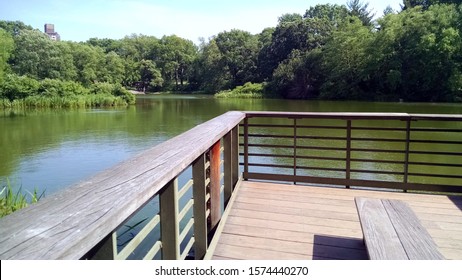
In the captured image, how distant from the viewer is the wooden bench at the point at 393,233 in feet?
4.61

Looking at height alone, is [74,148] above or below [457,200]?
below

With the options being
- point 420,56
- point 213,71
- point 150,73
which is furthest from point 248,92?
point 150,73

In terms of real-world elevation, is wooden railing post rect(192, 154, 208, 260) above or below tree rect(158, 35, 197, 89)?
below

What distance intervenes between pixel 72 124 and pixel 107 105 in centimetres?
1073

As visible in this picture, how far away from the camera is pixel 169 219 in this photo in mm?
1363

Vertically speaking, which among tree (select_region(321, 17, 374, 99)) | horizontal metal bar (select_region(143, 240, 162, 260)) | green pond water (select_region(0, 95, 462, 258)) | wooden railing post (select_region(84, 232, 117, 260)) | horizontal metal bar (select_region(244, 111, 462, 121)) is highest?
tree (select_region(321, 17, 374, 99))

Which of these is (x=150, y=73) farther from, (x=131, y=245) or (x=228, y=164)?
(x=131, y=245)

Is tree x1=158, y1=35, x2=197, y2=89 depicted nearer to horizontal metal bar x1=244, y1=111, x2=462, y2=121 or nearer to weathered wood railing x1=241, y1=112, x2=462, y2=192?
weathered wood railing x1=241, y1=112, x2=462, y2=192

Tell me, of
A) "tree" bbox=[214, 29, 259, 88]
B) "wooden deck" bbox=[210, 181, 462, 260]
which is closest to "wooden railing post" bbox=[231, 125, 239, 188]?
"wooden deck" bbox=[210, 181, 462, 260]

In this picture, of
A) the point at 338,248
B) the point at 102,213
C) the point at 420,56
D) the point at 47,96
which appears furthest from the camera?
the point at 420,56

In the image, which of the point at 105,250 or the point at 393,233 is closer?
the point at 105,250

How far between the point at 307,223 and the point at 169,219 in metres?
1.39

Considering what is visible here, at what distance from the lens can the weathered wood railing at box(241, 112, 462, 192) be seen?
3225mm

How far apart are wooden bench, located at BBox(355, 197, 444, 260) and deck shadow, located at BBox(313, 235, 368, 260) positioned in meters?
0.28
